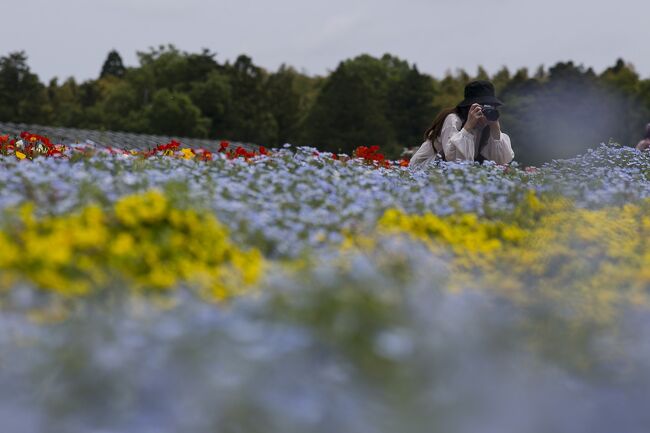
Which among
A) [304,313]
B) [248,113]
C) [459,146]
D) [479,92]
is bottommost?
[248,113]

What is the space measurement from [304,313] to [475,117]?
192 inches

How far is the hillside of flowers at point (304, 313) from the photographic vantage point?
2.81 meters

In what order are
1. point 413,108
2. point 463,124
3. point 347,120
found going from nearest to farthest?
point 463,124
point 347,120
point 413,108

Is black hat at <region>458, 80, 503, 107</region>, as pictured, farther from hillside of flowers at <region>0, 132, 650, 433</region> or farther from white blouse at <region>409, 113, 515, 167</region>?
hillside of flowers at <region>0, 132, 650, 433</region>

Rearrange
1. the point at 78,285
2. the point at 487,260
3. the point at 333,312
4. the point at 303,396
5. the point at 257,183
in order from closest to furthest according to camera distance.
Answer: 1. the point at 303,396
2. the point at 333,312
3. the point at 78,285
4. the point at 487,260
5. the point at 257,183

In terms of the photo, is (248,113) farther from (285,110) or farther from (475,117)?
(475,117)

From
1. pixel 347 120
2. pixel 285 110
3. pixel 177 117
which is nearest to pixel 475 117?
pixel 347 120

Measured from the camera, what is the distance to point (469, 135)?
778cm

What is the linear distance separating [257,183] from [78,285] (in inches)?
83.9

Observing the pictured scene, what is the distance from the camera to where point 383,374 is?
115 inches

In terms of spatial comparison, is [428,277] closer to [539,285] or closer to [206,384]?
[539,285]

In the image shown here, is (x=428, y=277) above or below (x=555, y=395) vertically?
above

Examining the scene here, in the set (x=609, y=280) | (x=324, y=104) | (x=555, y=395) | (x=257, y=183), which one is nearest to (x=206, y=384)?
(x=555, y=395)

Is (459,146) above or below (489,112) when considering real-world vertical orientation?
below
